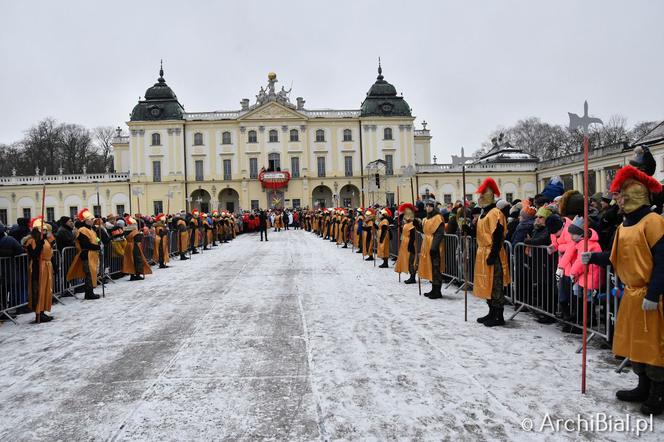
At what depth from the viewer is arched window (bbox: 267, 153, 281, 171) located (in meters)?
64.0

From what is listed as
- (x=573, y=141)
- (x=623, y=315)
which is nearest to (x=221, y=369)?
(x=623, y=315)

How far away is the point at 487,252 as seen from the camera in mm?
7477

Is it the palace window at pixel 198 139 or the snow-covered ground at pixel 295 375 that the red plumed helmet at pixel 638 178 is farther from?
the palace window at pixel 198 139

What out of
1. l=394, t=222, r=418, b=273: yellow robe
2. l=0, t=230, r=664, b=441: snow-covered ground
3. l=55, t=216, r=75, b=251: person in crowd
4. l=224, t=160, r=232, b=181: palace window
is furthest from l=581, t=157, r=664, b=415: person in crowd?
l=224, t=160, r=232, b=181: palace window

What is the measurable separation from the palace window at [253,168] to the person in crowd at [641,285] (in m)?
60.8

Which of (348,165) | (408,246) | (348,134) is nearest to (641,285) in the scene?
(408,246)

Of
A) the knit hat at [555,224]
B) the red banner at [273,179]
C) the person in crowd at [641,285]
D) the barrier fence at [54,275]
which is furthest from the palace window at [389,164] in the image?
the person in crowd at [641,285]

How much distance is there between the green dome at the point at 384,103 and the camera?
6550 centimetres

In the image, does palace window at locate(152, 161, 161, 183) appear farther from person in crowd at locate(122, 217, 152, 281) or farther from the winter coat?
the winter coat

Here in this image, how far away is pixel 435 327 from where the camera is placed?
7.48m

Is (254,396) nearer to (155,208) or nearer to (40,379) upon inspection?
(40,379)

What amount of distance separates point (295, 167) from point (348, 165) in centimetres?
687

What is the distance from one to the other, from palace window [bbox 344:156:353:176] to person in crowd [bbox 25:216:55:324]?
188ft

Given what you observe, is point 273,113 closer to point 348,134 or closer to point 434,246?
point 348,134
